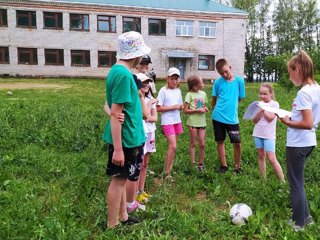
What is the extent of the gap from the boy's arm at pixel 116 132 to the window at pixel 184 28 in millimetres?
30409

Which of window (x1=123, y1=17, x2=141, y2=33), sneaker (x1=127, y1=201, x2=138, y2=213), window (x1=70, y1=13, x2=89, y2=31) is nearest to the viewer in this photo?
sneaker (x1=127, y1=201, x2=138, y2=213)

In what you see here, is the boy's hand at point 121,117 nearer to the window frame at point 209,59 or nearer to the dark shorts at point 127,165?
the dark shorts at point 127,165

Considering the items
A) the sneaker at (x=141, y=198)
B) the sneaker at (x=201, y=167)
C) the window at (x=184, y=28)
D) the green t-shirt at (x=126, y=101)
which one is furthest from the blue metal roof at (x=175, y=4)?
the green t-shirt at (x=126, y=101)

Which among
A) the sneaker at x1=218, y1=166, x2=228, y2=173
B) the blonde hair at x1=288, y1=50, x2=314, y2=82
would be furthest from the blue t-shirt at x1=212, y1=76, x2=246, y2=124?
the blonde hair at x1=288, y1=50, x2=314, y2=82

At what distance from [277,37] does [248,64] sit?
21.0 feet

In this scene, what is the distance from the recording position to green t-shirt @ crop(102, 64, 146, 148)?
9.53 feet

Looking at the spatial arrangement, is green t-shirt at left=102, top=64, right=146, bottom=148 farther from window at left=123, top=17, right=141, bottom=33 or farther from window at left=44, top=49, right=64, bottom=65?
window at left=123, top=17, right=141, bottom=33

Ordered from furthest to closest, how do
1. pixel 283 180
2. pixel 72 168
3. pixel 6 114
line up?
1. pixel 6 114
2. pixel 72 168
3. pixel 283 180

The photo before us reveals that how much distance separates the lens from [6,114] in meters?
8.05

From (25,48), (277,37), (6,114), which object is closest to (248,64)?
(277,37)

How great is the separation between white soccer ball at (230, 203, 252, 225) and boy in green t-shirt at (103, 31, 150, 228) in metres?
1.10

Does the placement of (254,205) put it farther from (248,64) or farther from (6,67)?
(248,64)

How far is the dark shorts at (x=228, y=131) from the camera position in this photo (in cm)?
510

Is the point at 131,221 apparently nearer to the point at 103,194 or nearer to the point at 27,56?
the point at 103,194
